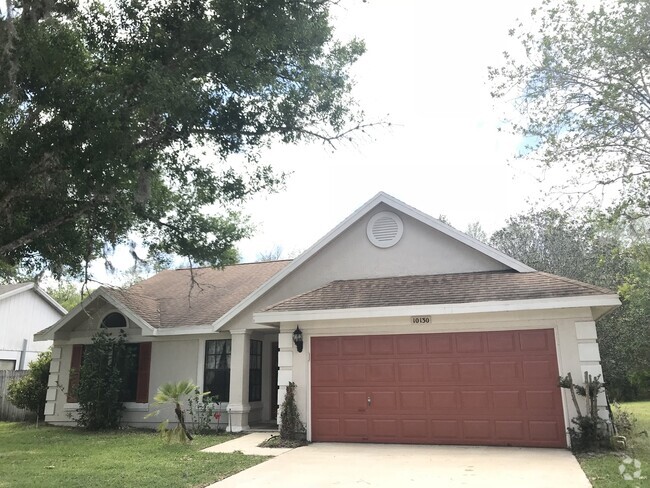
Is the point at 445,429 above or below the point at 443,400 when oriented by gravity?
below

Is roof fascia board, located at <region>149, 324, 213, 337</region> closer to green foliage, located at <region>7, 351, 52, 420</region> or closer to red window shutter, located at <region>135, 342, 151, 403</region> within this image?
red window shutter, located at <region>135, 342, 151, 403</region>

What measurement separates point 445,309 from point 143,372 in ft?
31.6

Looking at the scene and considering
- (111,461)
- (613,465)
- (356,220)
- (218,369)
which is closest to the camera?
(613,465)

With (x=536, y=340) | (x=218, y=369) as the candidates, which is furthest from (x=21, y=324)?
(x=536, y=340)

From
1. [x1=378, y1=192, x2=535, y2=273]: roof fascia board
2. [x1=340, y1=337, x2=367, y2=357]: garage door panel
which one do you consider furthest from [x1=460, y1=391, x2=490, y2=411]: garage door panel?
[x1=378, y1=192, x2=535, y2=273]: roof fascia board

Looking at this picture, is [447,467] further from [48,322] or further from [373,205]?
[48,322]

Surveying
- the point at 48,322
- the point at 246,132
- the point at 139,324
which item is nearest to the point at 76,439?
the point at 139,324

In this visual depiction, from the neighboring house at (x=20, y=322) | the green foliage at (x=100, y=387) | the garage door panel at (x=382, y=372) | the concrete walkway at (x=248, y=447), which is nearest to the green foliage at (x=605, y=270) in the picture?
the garage door panel at (x=382, y=372)

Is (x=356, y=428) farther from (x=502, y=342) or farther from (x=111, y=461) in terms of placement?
(x=111, y=461)

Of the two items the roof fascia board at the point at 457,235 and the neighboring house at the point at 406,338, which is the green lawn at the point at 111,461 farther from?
the roof fascia board at the point at 457,235

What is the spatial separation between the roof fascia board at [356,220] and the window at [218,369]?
3.87 feet

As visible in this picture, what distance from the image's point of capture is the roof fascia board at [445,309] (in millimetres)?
9602

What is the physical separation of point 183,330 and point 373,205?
21.5 feet

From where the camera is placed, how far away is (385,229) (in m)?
13.0
